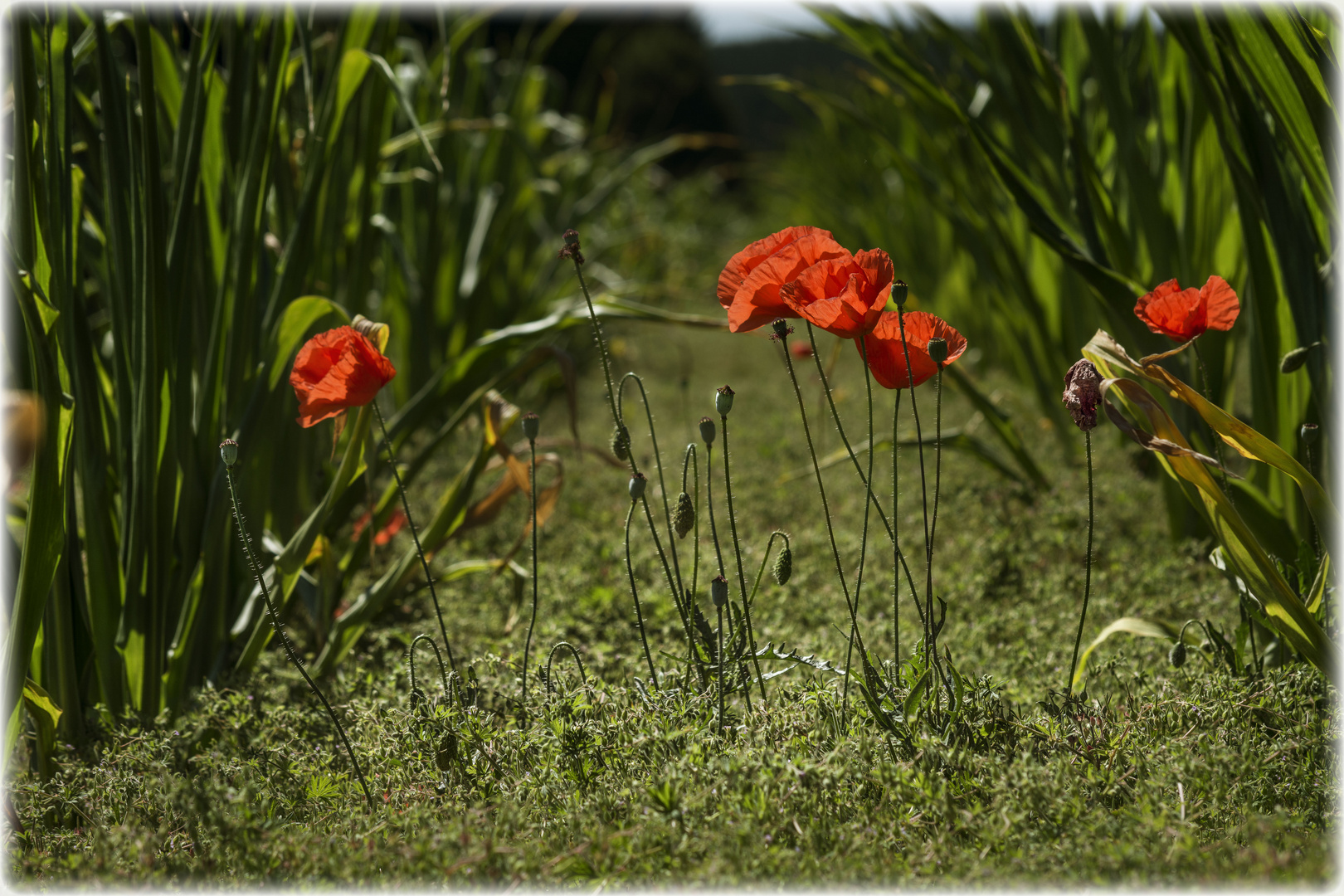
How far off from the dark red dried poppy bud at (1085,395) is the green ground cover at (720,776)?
34cm

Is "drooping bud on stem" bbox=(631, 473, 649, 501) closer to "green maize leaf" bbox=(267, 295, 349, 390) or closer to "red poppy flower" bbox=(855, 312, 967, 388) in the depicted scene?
"red poppy flower" bbox=(855, 312, 967, 388)

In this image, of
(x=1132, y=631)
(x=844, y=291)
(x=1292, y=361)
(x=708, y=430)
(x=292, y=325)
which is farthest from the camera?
(x=292, y=325)

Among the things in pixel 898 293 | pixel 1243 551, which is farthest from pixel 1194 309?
pixel 898 293

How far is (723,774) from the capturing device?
101 centimetres

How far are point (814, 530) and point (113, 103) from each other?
4.91 ft

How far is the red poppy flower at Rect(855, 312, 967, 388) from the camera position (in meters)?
1.04

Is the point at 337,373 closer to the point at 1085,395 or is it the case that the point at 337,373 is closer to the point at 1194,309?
the point at 1085,395

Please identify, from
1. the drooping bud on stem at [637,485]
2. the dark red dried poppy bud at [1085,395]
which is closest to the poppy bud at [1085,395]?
the dark red dried poppy bud at [1085,395]

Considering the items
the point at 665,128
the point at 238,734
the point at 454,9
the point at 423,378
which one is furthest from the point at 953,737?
the point at 665,128

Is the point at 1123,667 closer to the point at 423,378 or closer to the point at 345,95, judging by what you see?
the point at 345,95

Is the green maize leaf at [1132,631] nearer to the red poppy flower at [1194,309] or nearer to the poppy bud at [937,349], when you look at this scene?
the red poppy flower at [1194,309]

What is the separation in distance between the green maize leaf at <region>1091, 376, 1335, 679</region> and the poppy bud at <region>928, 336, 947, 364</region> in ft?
0.72

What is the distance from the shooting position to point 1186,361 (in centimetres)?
178

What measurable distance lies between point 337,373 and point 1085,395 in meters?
0.82
